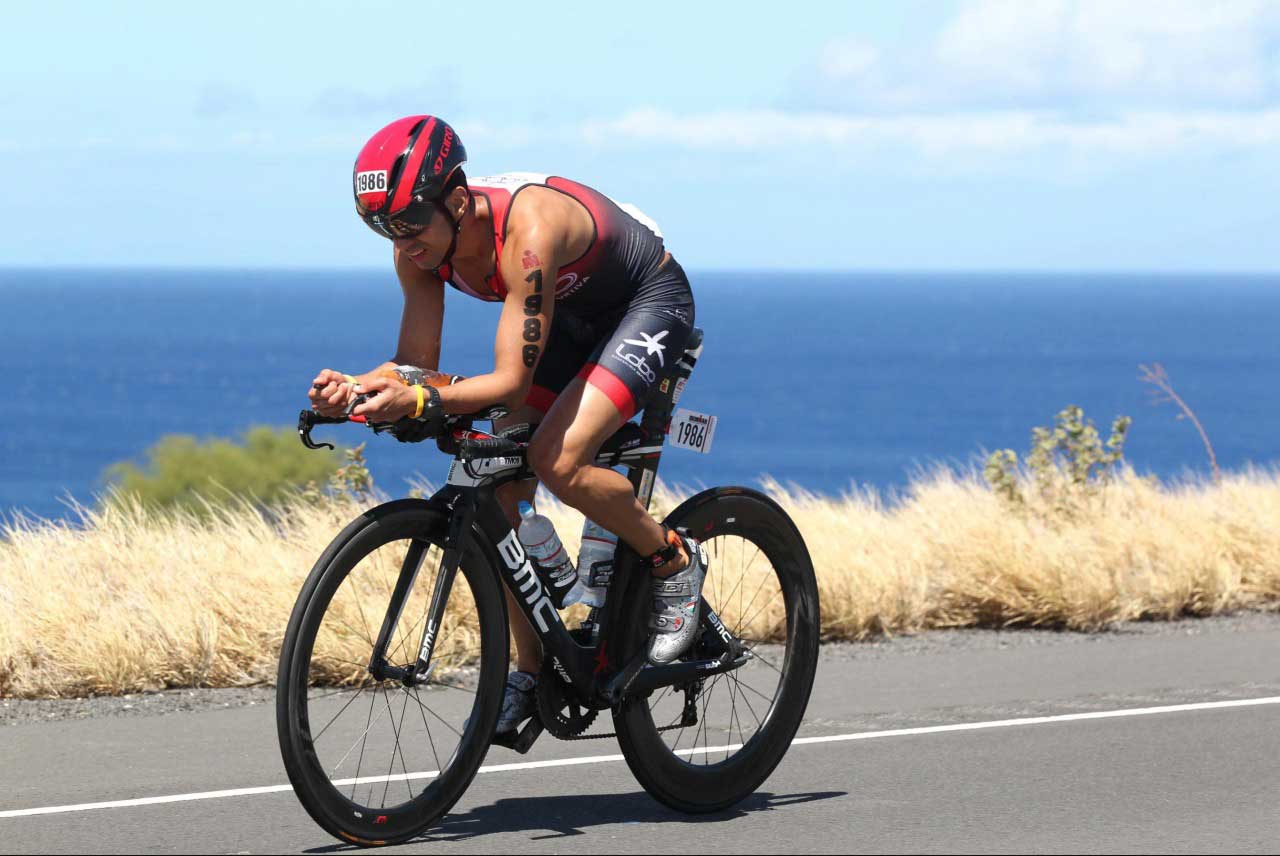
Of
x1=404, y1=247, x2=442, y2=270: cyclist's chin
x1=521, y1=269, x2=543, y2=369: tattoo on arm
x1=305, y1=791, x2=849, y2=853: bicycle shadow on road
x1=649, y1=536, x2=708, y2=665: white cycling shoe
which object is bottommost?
x1=305, y1=791, x2=849, y2=853: bicycle shadow on road

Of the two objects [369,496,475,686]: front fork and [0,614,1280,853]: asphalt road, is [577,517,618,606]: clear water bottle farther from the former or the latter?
[0,614,1280,853]: asphalt road

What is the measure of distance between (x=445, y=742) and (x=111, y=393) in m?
162

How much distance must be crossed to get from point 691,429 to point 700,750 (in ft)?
3.96

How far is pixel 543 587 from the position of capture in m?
5.40

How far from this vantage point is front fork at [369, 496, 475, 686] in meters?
5.02

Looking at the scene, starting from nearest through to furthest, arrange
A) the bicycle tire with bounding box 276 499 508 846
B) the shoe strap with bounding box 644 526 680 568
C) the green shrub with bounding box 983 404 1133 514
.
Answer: the bicycle tire with bounding box 276 499 508 846 → the shoe strap with bounding box 644 526 680 568 → the green shrub with bounding box 983 404 1133 514

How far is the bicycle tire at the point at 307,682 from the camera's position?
15.4ft

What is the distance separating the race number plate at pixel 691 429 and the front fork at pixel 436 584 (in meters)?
0.83

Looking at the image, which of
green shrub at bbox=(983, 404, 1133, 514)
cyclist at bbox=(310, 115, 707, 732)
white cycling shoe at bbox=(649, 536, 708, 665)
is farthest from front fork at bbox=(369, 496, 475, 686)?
green shrub at bbox=(983, 404, 1133, 514)

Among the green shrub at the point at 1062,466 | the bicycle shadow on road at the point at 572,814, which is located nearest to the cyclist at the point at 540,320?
the bicycle shadow on road at the point at 572,814

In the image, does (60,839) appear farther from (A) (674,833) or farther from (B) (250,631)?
(B) (250,631)

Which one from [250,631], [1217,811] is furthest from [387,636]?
[250,631]

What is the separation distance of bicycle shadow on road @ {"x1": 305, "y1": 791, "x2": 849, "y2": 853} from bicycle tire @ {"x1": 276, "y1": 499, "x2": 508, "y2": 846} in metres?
0.14

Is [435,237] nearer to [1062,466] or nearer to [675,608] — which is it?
[675,608]
